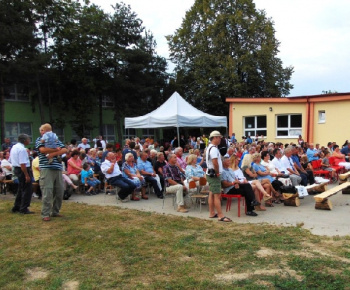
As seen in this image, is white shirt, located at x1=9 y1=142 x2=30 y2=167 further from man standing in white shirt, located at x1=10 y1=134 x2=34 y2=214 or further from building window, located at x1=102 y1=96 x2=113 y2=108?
building window, located at x1=102 y1=96 x2=113 y2=108

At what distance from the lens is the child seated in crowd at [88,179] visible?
9953 millimetres

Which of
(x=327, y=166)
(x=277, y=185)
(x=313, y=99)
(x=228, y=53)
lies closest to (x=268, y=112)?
(x=313, y=99)

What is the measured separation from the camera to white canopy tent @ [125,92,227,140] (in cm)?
1563

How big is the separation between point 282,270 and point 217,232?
5.59 feet

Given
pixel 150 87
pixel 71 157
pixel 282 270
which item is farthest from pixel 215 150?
pixel 150 87

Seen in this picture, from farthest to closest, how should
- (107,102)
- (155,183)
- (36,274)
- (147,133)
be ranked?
(147,133), (107,102), (155,183), (36,274)

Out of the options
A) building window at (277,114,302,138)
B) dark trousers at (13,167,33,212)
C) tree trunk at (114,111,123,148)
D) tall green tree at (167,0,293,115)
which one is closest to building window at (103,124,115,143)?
tree trunk at (114,111,123,148)

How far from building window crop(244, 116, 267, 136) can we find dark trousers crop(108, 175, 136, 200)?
14885mm

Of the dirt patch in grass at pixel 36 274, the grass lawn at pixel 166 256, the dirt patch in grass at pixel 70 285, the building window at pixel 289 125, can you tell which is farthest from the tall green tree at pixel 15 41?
the dirt patch in grass at pixel 70 285

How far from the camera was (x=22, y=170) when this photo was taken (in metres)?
6.78

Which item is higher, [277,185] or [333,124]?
[333,124]

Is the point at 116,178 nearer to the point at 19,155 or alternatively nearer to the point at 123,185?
the point at 123,185

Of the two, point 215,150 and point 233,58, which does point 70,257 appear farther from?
point 233,58

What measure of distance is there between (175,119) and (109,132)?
58.6ft
